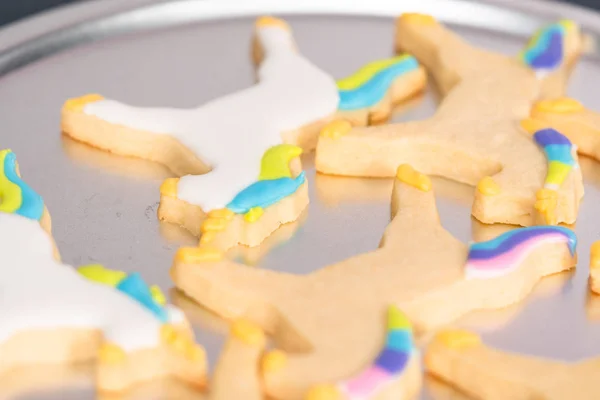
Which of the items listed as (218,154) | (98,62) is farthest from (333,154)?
(98,62)

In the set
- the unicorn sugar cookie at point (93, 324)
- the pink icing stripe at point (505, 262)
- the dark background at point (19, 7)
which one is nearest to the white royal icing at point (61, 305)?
the unicorn sugar cookie at point (93, 324)

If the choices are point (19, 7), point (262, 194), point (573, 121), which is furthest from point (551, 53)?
point (19, 7)

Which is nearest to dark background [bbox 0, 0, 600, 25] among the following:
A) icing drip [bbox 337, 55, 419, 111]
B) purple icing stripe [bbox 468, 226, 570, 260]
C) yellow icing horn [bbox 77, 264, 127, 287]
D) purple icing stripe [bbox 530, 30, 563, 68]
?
icing drip [bbox 337, 55, 419, 111]

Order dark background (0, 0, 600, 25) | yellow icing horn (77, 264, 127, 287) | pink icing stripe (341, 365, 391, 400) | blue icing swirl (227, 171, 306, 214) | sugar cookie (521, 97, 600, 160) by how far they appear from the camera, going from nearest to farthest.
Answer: pink icing stripe (341, 365, 391, 400) < yellow icing horn (77, 264, 127, 287) < blue icing swirl (227, 171, 306, 214) < sugar cookie (521, 97, 600, 160) < dark background (0, 0, 600, 25)

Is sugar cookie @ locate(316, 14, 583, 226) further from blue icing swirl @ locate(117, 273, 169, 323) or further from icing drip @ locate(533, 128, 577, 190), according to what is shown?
blue icing swirl @ locate(117, 273, 169, 323)

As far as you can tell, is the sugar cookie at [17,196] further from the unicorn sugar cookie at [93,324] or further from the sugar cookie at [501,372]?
the sugar cookie at [501,372]

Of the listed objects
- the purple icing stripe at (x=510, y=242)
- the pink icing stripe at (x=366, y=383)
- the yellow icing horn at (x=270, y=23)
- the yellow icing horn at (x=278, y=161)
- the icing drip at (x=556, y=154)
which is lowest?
the pink icing stripe at (x=366, y=383)

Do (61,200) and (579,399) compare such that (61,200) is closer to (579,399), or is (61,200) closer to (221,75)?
(221,75)
